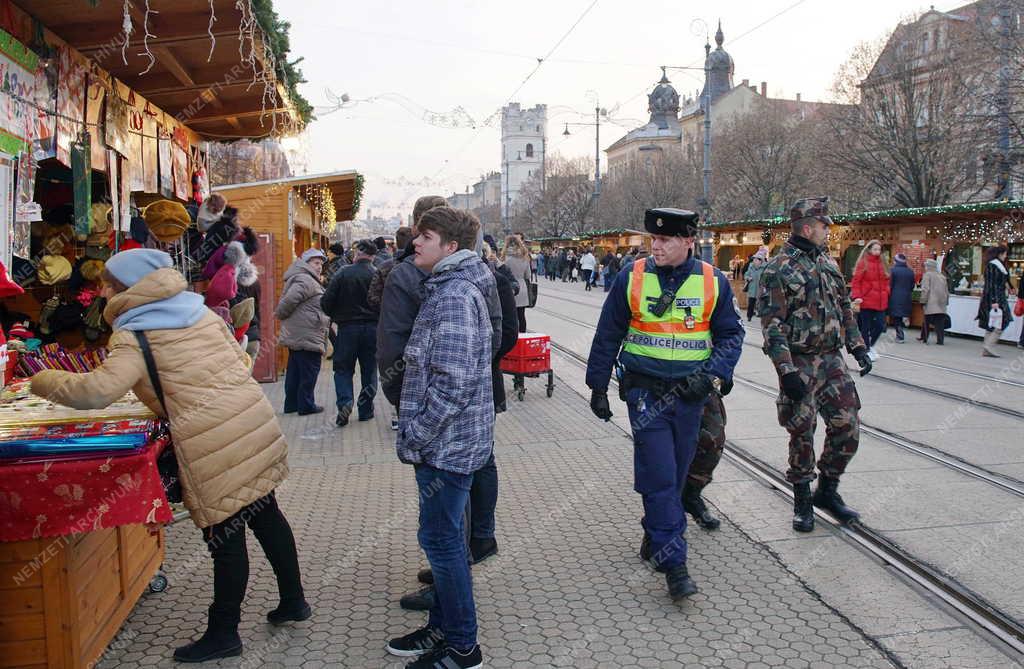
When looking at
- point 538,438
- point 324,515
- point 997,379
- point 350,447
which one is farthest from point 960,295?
point 324,515

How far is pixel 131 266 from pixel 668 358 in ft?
8.36

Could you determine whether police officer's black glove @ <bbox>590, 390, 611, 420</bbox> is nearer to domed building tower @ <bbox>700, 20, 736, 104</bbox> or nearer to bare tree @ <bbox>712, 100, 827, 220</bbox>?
bare tree @ <bbox>712, 100, 827, 220</bbox>

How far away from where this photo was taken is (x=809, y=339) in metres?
5.13

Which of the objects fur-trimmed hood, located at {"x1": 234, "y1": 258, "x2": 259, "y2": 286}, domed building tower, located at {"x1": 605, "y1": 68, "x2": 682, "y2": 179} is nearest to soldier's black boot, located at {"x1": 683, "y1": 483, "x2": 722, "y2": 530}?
fur-trimmed hood, located at {"x1": 234, "y1": 258, "x2": 259, "y2": 286}

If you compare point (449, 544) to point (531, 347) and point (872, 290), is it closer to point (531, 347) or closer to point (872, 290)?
point (531, 347)

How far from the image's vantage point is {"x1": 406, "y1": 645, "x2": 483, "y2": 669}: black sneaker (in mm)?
3531

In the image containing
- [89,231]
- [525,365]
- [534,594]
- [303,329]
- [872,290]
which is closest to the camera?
[534,594]

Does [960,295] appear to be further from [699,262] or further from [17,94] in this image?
[17,94]

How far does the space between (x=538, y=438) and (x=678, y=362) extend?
3.84 metres

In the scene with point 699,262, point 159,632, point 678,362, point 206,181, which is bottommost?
point 159,632

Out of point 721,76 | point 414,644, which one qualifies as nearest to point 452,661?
point 414,644

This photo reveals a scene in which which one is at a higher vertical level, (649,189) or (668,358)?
(649,189)

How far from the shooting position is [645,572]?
4727 mm

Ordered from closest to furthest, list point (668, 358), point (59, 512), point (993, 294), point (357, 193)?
point (59, 512)
point (668, 358)
point (993, 294)
point (357, 193)
